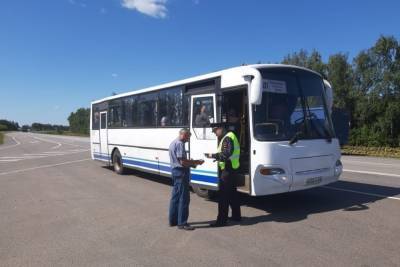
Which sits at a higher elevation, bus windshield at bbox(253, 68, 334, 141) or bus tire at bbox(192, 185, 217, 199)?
bus windshield at bbox(253, 68, 334, 141)

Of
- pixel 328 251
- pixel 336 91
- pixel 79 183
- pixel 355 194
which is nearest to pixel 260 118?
pixel 328 251

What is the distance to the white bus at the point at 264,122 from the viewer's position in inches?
281

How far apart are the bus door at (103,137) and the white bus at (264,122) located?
5.65 metres

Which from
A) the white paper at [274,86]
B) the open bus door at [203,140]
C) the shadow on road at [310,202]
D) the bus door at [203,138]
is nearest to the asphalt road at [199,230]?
the shadow on road at [310,202]

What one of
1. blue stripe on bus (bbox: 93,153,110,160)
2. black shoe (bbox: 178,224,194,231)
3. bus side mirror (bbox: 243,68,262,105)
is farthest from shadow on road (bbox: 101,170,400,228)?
blue stripe on bus (bbox: 93,153,110,160)

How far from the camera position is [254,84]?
6801 millimetres

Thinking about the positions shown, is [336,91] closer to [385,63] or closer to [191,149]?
[385,63]

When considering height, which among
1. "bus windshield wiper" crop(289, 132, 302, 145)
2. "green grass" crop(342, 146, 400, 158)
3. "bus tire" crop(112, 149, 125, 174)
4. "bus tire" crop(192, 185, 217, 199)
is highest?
"bus windshield wiper" crop(289, 132, 302, 145)

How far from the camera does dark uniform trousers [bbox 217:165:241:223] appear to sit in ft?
22.1

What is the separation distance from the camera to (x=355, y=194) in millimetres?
9227

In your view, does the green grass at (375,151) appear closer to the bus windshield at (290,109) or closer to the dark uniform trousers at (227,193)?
the bus windshield at (290,109)

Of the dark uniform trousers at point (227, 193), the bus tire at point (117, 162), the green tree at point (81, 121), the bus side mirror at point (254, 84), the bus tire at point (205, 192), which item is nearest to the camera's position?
the bus side mirror at point (254, 84)

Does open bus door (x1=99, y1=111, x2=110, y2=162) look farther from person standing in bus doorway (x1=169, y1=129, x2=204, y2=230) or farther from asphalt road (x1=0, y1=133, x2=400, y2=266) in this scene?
person standing in bus doorway (x1=169, y1=129, x2=204, y2=230)

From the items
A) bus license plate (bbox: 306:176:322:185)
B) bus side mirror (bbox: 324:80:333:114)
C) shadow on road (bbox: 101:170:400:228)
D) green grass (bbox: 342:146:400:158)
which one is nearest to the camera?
shadow on road (bbox: 101:170:400:228)
